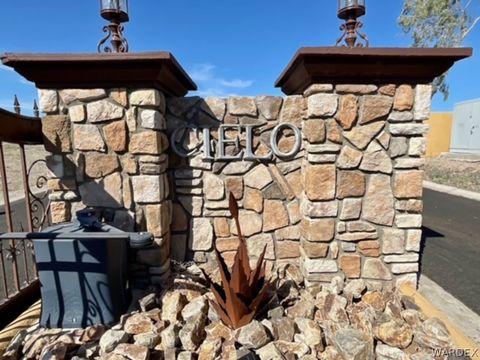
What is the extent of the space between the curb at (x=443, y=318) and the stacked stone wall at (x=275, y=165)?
11 cm

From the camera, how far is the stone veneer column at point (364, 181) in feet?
7.80

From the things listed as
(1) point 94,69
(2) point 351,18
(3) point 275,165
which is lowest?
(3) point 275,165

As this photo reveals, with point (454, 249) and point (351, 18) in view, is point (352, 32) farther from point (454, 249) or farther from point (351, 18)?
point (454, 249)

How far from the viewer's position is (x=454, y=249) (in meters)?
3.45

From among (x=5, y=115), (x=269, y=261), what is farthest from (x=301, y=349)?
(x=5, y=115)

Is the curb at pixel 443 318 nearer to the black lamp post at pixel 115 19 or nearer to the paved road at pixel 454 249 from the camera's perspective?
the paved road at pixel 454 249

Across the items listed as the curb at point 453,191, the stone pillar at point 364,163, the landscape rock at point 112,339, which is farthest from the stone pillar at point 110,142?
the curb at point 453,191

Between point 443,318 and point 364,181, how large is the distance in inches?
46.2

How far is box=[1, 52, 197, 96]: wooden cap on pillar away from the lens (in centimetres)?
217

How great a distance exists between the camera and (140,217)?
2457 millimetres

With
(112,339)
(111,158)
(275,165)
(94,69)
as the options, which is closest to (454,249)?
(275,165)

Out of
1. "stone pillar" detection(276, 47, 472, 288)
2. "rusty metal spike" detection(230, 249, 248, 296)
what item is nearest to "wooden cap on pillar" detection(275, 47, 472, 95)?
"stone pillar" detection(276, 47, 472, 288)

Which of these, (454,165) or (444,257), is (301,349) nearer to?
(444,257)

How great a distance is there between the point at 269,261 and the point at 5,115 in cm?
257
